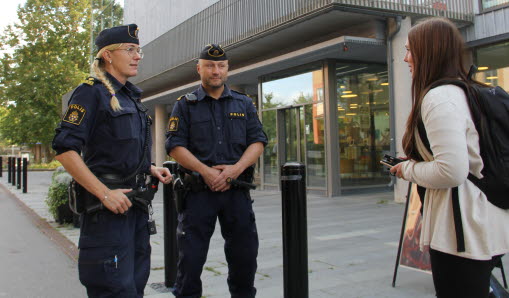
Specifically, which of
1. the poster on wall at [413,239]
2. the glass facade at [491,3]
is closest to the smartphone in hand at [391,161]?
the poster on wall at [413,239]

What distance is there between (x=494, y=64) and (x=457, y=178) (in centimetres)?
937

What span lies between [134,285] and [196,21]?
14.4 meters

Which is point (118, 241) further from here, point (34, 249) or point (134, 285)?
point (34, 249)

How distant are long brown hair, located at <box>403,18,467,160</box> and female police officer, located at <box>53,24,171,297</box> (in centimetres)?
145

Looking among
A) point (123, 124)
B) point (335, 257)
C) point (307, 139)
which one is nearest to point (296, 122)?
point (307, 139)

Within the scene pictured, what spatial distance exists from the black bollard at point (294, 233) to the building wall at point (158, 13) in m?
15.9

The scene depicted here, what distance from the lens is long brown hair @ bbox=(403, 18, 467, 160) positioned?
2014 mm

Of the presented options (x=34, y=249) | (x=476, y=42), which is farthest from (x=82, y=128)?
(x=476, y=42)

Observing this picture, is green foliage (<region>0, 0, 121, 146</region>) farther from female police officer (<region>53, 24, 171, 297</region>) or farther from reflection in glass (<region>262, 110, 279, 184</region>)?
female police officer (<region>53, 24, 171, 297</region>)

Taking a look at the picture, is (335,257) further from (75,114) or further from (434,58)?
(75,114)

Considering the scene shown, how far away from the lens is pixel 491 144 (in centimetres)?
190

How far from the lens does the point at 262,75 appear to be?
46.6 ft

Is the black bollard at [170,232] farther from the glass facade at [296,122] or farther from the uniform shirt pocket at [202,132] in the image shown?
the glass facade at [296,122]

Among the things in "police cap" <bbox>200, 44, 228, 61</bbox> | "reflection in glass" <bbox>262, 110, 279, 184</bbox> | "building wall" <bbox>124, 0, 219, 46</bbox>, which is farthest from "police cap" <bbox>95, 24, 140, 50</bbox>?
"building wall" <bbox>124, 0, 219, 46</bbox>
